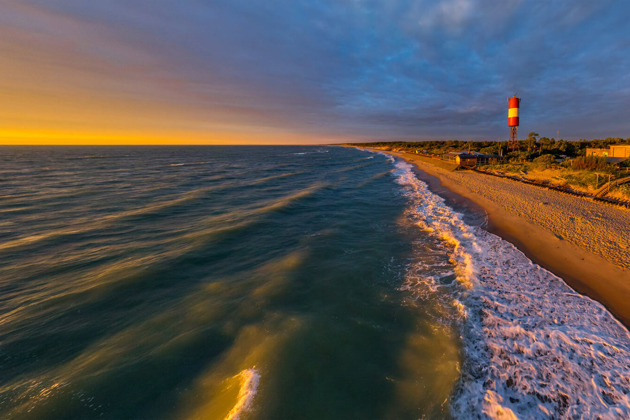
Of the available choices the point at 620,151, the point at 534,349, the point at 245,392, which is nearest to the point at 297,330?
the point at 245,392

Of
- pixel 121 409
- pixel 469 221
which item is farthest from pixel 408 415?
pixel 469 221

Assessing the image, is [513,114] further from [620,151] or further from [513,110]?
[620,151]

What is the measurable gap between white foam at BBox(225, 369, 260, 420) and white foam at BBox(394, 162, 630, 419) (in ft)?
13.0

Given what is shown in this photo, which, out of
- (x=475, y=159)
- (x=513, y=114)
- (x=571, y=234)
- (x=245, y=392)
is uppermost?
(x=513, y=114)

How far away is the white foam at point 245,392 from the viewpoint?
15.0 feet

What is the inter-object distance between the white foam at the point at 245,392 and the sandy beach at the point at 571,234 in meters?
9.66

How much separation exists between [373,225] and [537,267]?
7.64 meters

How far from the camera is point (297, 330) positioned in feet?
21.8

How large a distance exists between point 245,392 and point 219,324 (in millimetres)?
2389

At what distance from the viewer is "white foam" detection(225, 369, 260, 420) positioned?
15.0 feet

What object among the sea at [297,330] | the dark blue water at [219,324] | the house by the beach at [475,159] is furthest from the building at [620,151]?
the dark blue water at [219,324]

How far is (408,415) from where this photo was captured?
179 inches

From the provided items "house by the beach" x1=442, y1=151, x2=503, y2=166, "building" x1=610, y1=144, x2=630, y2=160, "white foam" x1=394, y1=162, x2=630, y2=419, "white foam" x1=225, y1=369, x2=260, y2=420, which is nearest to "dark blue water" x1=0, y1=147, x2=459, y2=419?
"white foam" x1=225, y1=369, x2=260, y2=420

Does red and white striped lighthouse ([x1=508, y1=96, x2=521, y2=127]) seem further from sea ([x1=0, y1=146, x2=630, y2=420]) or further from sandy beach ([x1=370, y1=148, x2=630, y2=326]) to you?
sea ([x1=0, y1=146, x2=630, y2=420])
